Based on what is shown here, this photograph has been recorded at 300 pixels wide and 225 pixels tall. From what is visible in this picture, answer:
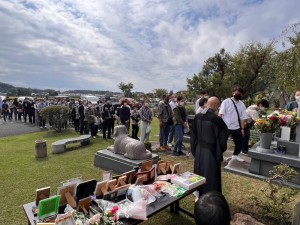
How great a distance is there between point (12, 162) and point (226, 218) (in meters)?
7.07

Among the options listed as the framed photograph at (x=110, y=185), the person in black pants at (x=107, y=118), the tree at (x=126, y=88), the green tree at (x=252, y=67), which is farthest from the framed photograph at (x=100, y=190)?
the tree at (x=126, y=88)

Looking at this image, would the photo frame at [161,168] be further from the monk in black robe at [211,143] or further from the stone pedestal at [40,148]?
the stone pedestal at [40,148]

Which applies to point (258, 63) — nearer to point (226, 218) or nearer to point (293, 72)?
point (293, 72)

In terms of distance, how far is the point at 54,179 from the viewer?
5746 millimetres

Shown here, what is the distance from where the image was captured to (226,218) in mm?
2125

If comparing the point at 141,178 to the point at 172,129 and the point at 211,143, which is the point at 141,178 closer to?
the point at 211,143

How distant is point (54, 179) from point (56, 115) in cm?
762

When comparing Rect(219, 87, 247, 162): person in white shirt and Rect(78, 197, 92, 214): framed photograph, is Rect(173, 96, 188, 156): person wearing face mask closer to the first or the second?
Rect(219, 87, 247, 162): person in white shirt

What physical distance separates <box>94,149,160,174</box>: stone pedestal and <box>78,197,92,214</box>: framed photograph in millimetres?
2871

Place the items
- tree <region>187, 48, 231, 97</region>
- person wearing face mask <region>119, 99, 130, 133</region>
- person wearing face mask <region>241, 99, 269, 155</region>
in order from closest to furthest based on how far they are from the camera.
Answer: person wearing face mask <region>241, 99, 269, 155</region>
person wearing face mask <region>119, 99, 130, 133</region>
tree <region>187, 48, 231, 97</region>

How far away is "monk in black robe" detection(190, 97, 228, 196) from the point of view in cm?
389

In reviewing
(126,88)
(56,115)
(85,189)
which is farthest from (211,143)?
(126,88)

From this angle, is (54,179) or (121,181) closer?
(121,181)

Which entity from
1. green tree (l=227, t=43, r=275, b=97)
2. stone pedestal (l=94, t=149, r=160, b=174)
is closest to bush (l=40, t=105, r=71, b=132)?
stone pedestal (l=94, t=149, r=160, b=174)
